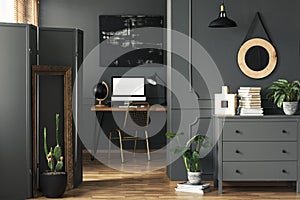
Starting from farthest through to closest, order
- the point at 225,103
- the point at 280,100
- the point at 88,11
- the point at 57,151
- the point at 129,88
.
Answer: the point at 88,11
the point at 129,88
the point at 225,103
the point at 280,100
the point at 57,151

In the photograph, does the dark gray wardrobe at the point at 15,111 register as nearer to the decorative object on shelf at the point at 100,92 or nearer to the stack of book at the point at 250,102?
the stack of book at the point at 250,102

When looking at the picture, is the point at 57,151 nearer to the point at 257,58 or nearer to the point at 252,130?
the point at 252,130

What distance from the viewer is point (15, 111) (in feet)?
18.5

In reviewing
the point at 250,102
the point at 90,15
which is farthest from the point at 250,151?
the point at 90,15

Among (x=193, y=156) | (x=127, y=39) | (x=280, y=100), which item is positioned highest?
(x=127, y=39)

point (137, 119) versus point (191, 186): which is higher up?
point (137, 119)

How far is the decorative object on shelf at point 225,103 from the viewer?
246 inches

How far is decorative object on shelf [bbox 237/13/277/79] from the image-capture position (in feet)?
21.4

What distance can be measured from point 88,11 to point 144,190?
3.99 metres

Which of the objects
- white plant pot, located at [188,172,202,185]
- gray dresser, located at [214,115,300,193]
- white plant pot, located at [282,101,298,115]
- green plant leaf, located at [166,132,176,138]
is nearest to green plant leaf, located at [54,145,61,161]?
green plant leaf, located at [166,132,176,138]

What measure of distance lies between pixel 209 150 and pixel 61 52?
6.25ft

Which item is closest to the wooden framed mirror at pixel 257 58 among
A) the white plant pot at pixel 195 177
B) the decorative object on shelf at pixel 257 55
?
the decorative object on shelf at pixel 257 55

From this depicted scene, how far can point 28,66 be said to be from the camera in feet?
18.5

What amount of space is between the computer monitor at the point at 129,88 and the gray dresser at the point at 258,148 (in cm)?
328
